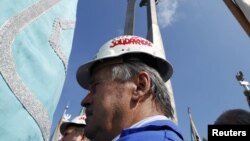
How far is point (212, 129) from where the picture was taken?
239 centimetres

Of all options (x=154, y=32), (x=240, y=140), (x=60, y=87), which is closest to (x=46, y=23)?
(x=60, y=87)

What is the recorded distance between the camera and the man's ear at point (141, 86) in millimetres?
1711

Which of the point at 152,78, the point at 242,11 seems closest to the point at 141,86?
the point at 152,78

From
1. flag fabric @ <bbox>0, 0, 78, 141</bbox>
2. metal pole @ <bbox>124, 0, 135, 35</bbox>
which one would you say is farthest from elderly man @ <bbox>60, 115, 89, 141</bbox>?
metal pole @ <bbox>124, 0, 135, 35</bbox>

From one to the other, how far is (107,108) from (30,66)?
29.8 inches

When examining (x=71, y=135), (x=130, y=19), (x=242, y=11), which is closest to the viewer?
(x=242, y=11)

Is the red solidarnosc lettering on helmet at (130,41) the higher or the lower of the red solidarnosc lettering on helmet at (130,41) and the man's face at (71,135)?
the higher

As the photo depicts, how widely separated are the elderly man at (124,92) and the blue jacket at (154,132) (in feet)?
0.90

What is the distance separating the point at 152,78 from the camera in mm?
1759

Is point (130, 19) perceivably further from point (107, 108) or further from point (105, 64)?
point (107, 108)

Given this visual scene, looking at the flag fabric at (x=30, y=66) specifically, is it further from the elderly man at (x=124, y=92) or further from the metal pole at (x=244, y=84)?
the metal pole at (x=244, y=84)

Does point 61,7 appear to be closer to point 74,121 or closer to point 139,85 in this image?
point 139,85

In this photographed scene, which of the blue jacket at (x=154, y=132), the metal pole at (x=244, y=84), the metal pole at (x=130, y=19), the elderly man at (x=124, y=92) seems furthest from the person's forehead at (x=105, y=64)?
the metal pole at (x=130, y=19)

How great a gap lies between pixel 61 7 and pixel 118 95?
67 centimetres
